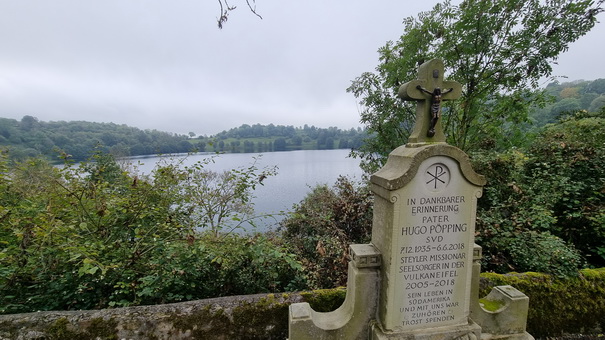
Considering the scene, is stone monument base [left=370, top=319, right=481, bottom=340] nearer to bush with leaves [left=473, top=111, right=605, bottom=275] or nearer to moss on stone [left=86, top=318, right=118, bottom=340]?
bush with leaves [left=473, top=111, right=605, bottom=275]

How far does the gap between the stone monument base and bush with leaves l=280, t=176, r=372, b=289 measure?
61.9 inches

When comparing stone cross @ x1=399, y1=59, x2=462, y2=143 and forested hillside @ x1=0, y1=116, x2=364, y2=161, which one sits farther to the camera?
forested hillside @ x1=0, y1=116, x2=364, y2=161

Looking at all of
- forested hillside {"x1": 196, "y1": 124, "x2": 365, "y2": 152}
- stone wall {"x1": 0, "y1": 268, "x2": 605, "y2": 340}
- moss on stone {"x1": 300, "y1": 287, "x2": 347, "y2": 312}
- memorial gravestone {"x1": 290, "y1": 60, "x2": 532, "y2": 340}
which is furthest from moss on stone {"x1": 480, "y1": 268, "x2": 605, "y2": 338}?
forested hillside {"x1": 196, "y1": 124, "x2": 365, "y2": 152}

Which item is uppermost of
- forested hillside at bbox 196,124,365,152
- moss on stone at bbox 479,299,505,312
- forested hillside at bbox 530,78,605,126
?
forested hillside at bbox 530,78,605,126

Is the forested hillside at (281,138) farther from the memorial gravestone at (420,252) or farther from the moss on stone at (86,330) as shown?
the memorial gravestone at (420,252)

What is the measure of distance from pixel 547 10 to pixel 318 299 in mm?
9425

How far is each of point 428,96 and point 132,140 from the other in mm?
16729

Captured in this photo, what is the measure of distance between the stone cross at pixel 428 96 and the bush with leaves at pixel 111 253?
2407 millimetres

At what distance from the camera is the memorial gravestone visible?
2658 mm

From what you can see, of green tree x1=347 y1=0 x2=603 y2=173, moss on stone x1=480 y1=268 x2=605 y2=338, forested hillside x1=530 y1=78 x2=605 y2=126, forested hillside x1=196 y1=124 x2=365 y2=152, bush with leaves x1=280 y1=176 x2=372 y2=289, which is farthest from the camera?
forested hillside x1=196 y1=124 x2=365 y2=152

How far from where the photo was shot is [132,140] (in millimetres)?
14906

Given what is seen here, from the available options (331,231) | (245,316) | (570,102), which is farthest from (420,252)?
(570,102)

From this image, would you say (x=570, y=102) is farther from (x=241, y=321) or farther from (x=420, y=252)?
(x=241, y=321)

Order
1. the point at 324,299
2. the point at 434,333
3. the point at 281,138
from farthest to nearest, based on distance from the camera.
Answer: the point at 281,138, the point at 324,299, the point at 434,333
